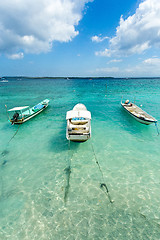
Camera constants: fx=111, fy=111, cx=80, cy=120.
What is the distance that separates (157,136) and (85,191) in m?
13.8

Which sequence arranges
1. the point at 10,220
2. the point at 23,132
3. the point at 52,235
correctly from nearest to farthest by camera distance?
the point at 52,235 < the point at 10,220 < the point at 23,132

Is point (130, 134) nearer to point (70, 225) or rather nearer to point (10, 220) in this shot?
point (70, 225)

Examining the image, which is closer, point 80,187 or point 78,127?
point 80,187

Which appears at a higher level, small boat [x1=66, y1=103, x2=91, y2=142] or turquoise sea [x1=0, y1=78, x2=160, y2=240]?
small boat [x1=66, y1=103, x2=91, y2=142]

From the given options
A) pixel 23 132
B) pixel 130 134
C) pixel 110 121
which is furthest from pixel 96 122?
pixel 23 132

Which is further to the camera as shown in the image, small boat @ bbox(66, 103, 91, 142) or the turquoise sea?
small boat @ bbox(66, 103, 91, 142)

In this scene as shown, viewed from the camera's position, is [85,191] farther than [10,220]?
Yes

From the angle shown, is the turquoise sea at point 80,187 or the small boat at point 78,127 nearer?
the turquoise sea at point 80,187

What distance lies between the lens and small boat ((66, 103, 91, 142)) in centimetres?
1298

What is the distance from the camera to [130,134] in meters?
17.5

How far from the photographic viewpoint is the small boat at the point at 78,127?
1298 centimetres

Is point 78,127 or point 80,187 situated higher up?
point 78,127

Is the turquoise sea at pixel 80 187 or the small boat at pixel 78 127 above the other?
the small boat at pixel 78 127

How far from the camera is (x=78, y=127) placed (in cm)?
1475
